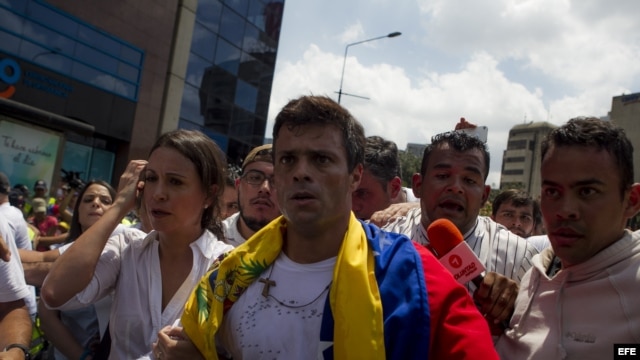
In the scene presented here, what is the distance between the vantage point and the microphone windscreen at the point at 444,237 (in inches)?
80.0

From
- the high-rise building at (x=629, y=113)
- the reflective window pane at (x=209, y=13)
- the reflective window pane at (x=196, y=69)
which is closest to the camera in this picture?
the reflective window pane at (x=196, y=69)

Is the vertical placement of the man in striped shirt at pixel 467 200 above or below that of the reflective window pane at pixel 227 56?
below

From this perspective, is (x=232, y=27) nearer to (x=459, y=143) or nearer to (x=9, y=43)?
(x=9, y=43)

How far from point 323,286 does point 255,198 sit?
1741mm

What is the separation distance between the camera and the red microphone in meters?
1.96

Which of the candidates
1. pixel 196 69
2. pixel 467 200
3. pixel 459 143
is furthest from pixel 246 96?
pixel 467 200

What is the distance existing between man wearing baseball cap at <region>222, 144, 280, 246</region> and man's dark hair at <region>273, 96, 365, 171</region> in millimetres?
1425

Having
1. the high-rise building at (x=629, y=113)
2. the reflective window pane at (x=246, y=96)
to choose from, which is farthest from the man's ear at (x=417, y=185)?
the high-rise building at (x=629, y=113)

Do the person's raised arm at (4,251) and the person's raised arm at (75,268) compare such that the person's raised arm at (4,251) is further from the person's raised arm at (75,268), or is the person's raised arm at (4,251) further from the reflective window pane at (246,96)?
the reflective window pane at (246,96)

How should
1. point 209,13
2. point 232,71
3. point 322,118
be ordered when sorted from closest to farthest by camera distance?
point 322,118, point 209,13, point 232,71

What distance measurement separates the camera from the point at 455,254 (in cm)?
198

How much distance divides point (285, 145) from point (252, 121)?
2337 centimetres

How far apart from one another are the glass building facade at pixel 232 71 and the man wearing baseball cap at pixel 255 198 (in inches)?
717

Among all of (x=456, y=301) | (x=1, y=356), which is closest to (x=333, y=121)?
(x=456, y=301)
